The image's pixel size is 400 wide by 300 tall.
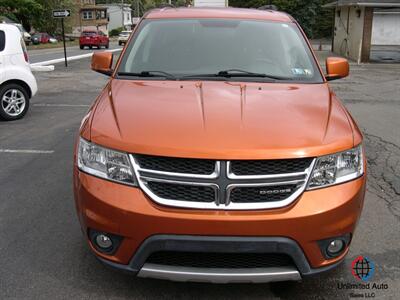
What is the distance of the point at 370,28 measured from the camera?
2192cm

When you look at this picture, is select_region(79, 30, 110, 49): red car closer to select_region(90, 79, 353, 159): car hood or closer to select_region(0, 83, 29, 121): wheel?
select_region(0, 83, 29, 121): wheel

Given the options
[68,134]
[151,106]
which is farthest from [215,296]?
[68,134]

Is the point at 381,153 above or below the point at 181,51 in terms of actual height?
below

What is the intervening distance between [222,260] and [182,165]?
602 mm

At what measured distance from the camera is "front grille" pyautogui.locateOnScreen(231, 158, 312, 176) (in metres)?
2.70

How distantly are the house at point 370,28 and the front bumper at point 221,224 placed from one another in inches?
816

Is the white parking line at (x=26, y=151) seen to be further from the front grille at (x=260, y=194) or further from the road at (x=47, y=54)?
the road at (x=47, y=54)

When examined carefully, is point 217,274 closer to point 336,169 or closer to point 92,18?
point 336,169

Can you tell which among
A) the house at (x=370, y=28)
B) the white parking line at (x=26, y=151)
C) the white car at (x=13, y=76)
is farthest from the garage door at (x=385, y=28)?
the white parking line at (x=26, y=151)

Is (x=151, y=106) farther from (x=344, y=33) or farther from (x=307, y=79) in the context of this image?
(x=344, y=33)

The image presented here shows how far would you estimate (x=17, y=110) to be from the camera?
355 inches

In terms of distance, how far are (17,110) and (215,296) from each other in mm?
A: 7051

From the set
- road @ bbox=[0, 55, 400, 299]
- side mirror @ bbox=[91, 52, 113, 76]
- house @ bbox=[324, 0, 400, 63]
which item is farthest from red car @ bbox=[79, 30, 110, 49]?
side mirror @ bbox=[91, 52, 113, 76]

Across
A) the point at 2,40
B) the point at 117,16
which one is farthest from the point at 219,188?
the point at 117,16
